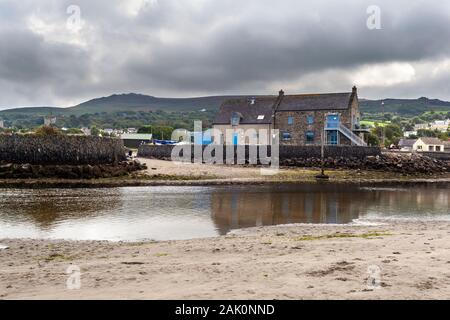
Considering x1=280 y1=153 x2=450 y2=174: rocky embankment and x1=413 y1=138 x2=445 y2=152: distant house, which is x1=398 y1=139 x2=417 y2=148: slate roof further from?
x1=280 y1=153 x2=450 y2=174: rocky embankment

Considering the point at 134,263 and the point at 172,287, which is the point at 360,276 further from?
the point at 134,263

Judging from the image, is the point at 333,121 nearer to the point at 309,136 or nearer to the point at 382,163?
the point at 309,136

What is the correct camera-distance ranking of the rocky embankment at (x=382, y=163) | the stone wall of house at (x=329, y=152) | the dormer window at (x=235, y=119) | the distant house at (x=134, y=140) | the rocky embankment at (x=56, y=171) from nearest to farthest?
the rocky embankment at (x=56, y=171)
the rocky embankment at (x=382, y=163)
the stone wall of house at (x=329, y=152)
the dormer window at (x=235, y=119)
the distant house at (x=134, y=140)

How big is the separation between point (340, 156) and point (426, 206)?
24.2 m

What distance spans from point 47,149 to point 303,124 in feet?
105

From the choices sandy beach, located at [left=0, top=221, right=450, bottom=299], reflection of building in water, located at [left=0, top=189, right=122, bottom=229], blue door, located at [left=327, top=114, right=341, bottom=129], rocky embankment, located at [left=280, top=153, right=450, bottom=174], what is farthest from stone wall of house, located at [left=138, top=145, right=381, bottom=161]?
sandy beach, located at [left=0, top=221, right=450, bottom=299]

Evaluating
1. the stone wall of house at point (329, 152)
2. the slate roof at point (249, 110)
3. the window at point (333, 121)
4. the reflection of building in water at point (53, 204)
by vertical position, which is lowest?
the reflection of building in water at point (53, 204)

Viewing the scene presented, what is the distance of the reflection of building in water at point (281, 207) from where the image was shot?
62.7 ft

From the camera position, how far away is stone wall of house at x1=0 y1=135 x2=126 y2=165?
121ft

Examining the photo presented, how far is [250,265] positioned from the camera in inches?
349

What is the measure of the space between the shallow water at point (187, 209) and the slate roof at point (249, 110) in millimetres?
28664

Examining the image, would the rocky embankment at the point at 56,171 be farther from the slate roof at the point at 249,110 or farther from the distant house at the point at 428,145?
the distant house at the point at 428,145

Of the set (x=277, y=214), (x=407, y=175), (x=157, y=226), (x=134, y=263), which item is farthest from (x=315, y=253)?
(x=407, y=175)

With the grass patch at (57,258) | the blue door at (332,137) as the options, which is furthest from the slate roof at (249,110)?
the grass patch at (57,258)
